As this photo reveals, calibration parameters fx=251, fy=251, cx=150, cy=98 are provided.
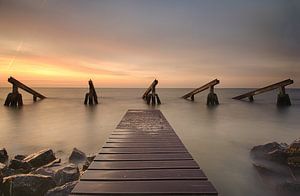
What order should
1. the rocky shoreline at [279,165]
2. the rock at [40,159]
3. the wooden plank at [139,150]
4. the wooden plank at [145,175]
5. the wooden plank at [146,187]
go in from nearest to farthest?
the wooden plank at [146,187] → the wooden plank at [145,175] → the wooden plank at [139,150] → the rocky shoreline at [279,165] → the rock at [40,159]

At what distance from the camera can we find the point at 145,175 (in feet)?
11.6

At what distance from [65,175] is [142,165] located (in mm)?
2289

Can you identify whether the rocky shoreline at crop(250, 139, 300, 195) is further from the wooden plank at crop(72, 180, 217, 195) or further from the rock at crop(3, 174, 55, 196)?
the rock at crop(3, 174, 55, 196)

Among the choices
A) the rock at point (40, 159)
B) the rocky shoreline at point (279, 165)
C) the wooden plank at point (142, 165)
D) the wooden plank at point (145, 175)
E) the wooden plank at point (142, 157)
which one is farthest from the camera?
the rock at point (40, 159)

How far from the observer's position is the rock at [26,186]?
4.70 m

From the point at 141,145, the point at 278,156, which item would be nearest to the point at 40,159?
the point at 141,145

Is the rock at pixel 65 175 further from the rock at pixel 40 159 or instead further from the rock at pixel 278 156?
the rock at pixel 278 156

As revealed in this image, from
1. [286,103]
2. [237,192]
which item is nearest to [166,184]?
[237,192]

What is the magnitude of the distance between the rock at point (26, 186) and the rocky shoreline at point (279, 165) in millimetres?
4898

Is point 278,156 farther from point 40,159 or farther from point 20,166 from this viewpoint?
point 20,166

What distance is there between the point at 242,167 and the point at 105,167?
4.82m

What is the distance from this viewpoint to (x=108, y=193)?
292cm

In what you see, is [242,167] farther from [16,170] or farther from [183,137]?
[16,170]

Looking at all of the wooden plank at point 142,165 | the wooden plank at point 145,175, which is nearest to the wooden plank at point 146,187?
the wooden plank at point 145,175
